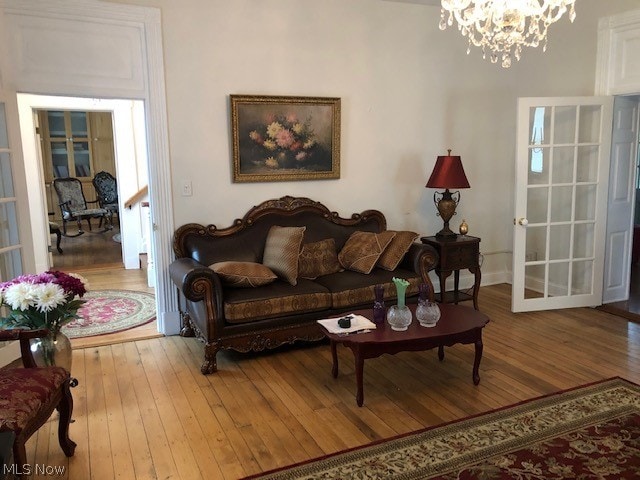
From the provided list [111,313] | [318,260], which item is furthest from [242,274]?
[111,313]

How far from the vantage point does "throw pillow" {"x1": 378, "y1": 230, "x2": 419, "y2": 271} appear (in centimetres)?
418

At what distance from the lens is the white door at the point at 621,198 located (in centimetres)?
459

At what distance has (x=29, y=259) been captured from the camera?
3684 mm

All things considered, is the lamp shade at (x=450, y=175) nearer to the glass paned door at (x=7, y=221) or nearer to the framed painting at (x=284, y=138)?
the framed painting at (x=284, y=138)

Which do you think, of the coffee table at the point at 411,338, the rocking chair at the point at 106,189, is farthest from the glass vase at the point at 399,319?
the rocking chair at the point at 106,189

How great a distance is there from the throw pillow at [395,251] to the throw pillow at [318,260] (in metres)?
0.39

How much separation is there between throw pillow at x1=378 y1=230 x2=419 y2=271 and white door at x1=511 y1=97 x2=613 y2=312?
39.7 inches

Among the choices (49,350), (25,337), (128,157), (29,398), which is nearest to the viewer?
(29,398)

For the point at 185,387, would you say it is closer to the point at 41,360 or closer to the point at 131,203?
the point at 41,360

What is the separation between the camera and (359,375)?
2.91 m

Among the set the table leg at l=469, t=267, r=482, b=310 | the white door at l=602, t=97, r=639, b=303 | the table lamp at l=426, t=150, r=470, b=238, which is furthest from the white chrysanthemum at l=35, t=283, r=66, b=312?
the white door at l=602, t=97, r=639, b=303

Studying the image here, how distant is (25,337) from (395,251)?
2.74m

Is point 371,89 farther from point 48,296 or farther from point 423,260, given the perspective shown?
point 48,296

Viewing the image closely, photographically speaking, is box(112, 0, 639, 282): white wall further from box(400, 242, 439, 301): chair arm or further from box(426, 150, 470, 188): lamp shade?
box(400, 242, 439, 301): chair arm
